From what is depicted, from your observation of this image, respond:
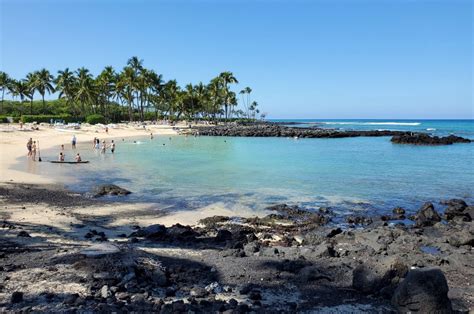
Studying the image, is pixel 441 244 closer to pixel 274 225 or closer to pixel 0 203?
Result: pixel 274 225

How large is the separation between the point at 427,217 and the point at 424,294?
9.41 m

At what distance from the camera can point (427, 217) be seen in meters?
14.5

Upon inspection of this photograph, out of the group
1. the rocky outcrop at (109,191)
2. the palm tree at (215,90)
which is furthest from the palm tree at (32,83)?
the rocky outcrop at (109,191)

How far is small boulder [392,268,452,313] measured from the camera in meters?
6.00

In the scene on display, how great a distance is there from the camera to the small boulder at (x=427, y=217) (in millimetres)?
13891

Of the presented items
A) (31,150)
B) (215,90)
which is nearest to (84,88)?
(215,90)

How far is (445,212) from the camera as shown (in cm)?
1581

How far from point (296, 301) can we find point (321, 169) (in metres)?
24.0

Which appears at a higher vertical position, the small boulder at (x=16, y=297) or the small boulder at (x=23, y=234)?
the small boulder at (x=16, y=297)

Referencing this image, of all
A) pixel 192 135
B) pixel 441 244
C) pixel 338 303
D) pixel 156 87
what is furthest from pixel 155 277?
pixel 156 87

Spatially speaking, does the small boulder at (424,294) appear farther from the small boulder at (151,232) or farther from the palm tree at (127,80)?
the palm tree at (127,80)

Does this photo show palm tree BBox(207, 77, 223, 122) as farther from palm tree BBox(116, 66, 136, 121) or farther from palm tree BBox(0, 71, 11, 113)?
palm tree BBox(0, 71, 11, 113)

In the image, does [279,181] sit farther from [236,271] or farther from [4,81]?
[4,81]

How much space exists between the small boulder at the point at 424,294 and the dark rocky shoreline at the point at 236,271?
0.6 inches
